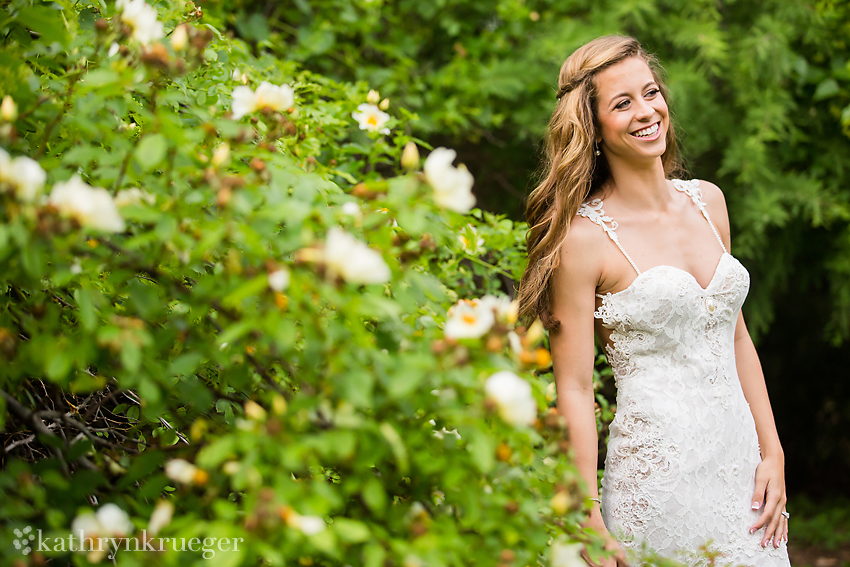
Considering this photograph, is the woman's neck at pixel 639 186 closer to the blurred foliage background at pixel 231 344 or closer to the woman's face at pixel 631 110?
the woman's face at pixel 631 110

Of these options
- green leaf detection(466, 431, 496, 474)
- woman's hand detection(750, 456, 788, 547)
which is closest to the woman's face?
woman's hand detection(750, 456, 788, 547)

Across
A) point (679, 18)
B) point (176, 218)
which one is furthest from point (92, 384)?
point (679, 18)

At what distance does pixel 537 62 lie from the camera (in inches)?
117

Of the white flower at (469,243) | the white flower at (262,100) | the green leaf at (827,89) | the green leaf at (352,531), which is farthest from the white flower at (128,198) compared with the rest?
the green leaf at (827,89)

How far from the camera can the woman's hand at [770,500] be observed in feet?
5.58

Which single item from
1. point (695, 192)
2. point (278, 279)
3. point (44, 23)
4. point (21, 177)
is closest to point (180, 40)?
point (44, 23)

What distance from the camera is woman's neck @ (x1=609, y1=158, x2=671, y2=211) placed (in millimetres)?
1845

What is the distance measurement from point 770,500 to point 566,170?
1.06m

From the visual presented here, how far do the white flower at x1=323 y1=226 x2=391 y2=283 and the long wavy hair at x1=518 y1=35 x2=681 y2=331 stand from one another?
1.05 meters

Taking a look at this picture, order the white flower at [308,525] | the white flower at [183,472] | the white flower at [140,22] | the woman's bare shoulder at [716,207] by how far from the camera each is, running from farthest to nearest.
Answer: the woman's bare shoulder at [716,207]
the white flower at [140,22]
the white flower at [183,472]
the white flower at [308,525]

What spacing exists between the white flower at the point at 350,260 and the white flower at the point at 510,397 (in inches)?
6.7

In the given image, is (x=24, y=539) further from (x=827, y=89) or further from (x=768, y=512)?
(x=827, y=89)

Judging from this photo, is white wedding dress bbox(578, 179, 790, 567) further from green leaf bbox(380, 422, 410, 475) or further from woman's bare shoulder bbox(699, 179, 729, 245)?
green leaf bbox(380, 422, 410, 475)

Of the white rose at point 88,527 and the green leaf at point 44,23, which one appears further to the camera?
the green leaf at point 44,23
